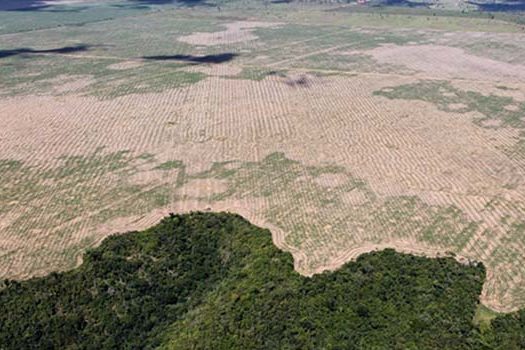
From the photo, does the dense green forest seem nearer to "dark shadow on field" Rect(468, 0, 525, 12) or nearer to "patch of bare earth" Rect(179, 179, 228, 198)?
"patch of bare earth" Rect(179, 179, 228, 198)

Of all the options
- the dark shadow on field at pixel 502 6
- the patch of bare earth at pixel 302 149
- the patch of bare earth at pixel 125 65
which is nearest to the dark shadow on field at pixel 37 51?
the patch of bare earth at pixel 125 65

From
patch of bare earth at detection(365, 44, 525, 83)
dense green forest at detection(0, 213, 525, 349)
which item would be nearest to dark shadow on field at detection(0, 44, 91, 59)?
patch of bare earth at detection(365, 44, 525, 83)

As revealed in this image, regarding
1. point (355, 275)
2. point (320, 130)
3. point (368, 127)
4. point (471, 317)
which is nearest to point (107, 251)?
point (355, 275)

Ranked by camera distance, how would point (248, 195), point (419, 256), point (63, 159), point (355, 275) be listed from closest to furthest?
point (355, 275), point (419, 256), point (248, 195), point (63, 159)

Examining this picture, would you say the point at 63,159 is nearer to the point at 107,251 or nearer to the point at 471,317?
the point at 107,251

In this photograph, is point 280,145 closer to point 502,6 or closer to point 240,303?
point 240,303

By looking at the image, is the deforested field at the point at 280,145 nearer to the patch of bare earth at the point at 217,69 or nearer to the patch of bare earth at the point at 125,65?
the patch of bare earth at the point at 217,69

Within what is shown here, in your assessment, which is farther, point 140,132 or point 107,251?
point 140,132

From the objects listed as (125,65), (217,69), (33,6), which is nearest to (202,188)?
(217,69)
